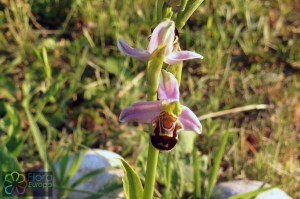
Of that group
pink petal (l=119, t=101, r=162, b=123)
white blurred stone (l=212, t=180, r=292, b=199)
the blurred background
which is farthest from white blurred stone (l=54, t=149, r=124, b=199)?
pink petal (l=119, t=101, r=162, b=123)

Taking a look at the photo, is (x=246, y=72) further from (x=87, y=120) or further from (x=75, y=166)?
(x=75, y=166)

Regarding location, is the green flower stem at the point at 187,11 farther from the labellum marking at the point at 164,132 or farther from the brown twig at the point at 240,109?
the brown twig at the point at 240,109

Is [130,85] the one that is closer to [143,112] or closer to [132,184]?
[132,184]

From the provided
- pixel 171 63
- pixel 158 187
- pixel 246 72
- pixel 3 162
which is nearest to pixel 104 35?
pixel 246 72

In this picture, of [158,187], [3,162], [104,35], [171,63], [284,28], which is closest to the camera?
[171,63]

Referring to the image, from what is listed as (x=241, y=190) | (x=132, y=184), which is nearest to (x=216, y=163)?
(x=241, y=190)

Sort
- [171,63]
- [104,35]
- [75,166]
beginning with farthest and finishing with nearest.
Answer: [104,35], [75,166], [171,63]

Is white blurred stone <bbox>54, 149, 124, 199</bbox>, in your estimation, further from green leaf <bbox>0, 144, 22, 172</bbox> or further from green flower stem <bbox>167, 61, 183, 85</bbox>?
green flower stem <bbox>167, 61, 183, 85</bbox>
